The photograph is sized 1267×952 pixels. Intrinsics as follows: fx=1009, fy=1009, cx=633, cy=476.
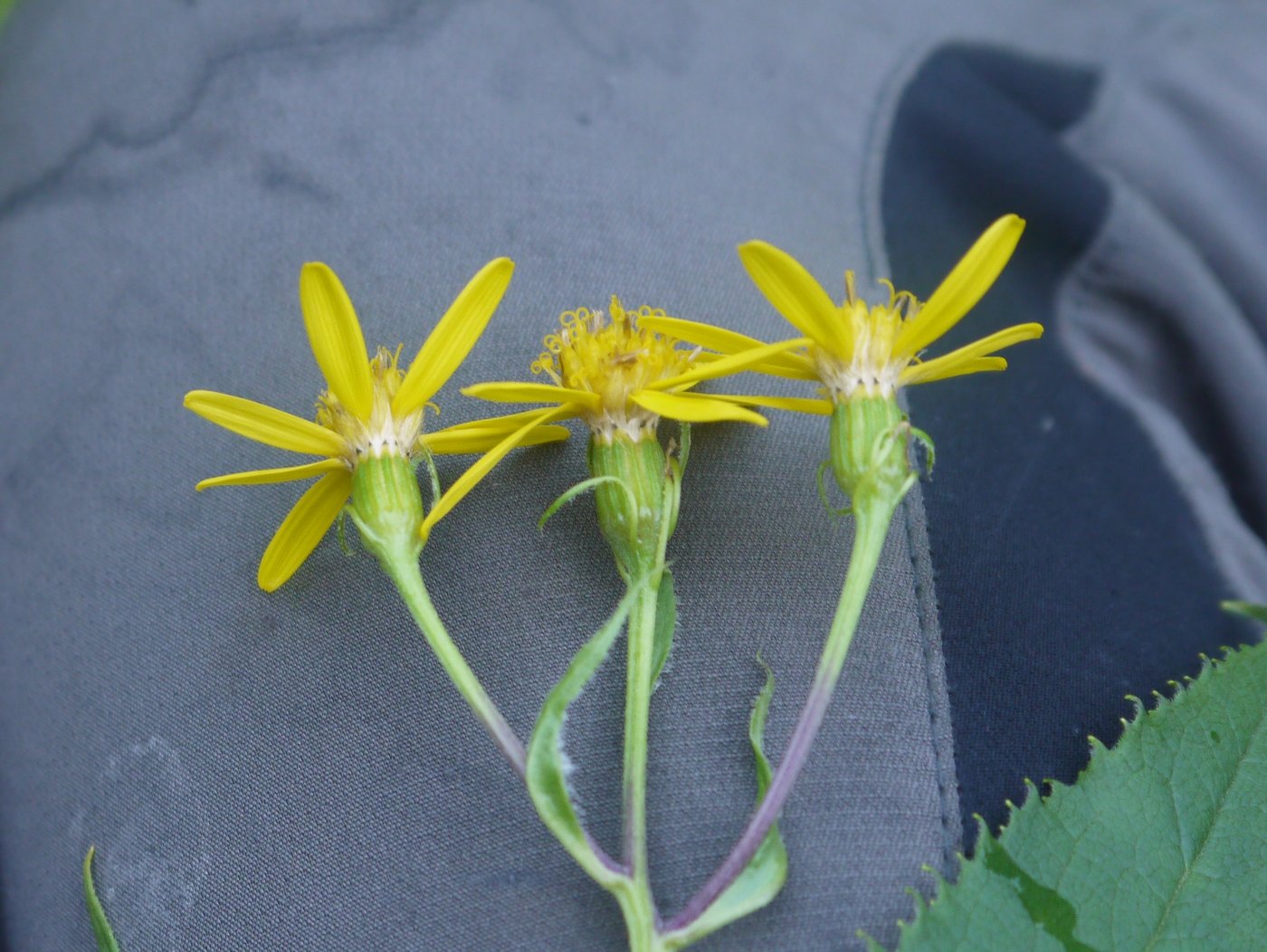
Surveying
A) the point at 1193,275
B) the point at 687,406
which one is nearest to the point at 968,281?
the point at 687,406

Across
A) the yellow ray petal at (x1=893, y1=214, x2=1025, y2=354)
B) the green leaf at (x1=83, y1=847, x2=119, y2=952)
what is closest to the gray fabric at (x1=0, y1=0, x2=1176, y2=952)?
the green leaf at (x1=83, y1=847, x2=119, y2=952)

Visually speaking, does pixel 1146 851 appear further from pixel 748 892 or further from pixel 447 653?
pixel 447 653

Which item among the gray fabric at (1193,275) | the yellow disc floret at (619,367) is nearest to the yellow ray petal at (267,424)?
the yellow disc floret at (619,367)

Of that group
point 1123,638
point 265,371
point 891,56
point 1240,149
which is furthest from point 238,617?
point 1240,149

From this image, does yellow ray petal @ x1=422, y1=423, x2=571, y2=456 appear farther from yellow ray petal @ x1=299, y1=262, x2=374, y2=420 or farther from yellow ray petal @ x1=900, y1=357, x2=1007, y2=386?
yellow ray petal @ x1=900, y1=357, x2=1007, y2=386

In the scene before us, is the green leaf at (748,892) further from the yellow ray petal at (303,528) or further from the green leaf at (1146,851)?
the yellow ray petal at (303,528)

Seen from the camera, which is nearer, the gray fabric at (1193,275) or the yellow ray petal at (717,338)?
the yellow ray petal at (717,338)
